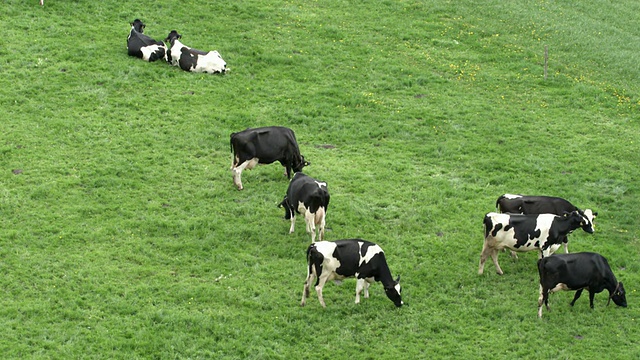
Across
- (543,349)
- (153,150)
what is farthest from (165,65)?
(543,349)

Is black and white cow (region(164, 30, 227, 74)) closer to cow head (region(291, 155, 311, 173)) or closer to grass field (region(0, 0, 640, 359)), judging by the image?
grass field (region(0, 0, 640, 359))

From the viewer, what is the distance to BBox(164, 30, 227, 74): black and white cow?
32.9 metres

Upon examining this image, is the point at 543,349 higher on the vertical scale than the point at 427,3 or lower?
lower

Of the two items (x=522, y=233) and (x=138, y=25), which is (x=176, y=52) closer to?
(x=138, y=25)

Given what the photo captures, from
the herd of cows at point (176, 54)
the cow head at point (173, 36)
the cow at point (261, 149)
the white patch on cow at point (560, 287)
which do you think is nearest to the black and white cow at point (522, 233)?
the white patch on cow at point (560, 287)

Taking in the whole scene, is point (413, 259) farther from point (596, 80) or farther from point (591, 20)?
point (591, 20)

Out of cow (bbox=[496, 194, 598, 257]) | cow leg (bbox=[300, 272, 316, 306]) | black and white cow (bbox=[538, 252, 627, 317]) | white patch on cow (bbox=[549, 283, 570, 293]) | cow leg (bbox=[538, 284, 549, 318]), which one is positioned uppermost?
cow (bbox=[496, 194, 598, 257])

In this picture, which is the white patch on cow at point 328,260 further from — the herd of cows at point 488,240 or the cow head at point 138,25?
the cow head at point 138,25

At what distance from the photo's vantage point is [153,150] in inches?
1077

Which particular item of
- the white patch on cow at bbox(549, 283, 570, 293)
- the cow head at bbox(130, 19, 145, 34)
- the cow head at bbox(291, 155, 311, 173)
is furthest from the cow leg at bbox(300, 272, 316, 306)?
the cow head at bbox(130, 19, 145, 34)

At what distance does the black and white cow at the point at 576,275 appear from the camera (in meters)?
19.6

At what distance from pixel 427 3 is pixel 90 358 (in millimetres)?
30260

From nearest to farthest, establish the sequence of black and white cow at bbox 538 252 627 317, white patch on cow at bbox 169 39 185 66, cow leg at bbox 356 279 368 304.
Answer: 1. black and white cow at bbox 538 252 627 317
2. cow leg at bbox 356 279 368 304
3. white patch on cow at bbox 169 39 185 66

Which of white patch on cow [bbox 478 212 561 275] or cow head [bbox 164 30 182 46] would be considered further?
cow head [bbox 164 30 182 46]
